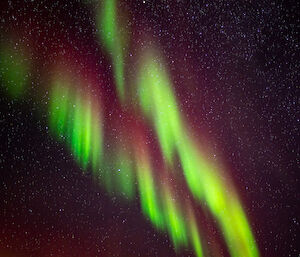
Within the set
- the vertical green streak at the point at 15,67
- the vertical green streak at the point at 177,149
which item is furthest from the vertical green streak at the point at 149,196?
the vertical green streak at the point at 15,67

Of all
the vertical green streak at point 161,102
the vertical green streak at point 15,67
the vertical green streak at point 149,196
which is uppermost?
the vertical green streak at point 15,67

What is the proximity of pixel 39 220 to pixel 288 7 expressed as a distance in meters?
0.42

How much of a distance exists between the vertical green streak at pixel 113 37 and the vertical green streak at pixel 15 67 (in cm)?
11

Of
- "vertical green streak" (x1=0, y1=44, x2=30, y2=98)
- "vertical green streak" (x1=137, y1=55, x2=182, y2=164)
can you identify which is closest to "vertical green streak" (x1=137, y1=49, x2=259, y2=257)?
"vertical green streak" (x1=137, y1=55, x2=182, y2=164)

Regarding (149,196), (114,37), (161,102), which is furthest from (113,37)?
(149,196)

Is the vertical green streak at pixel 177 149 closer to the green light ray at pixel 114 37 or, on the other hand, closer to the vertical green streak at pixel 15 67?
the green light ray at pixel 114 37

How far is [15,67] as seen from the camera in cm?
52

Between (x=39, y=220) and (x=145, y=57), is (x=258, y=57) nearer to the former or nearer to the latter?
(x=145, y=57)

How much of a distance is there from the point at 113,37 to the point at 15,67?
132mm

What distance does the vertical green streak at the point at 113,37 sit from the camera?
514 millimetres

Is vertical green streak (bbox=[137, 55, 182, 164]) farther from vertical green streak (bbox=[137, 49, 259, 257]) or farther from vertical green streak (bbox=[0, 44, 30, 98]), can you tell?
vertical green streak (bbox=[0, 44, 30, 98])

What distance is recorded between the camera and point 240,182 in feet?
1.69

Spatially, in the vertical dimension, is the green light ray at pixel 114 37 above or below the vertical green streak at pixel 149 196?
above

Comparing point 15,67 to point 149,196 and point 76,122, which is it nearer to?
point 76,122
